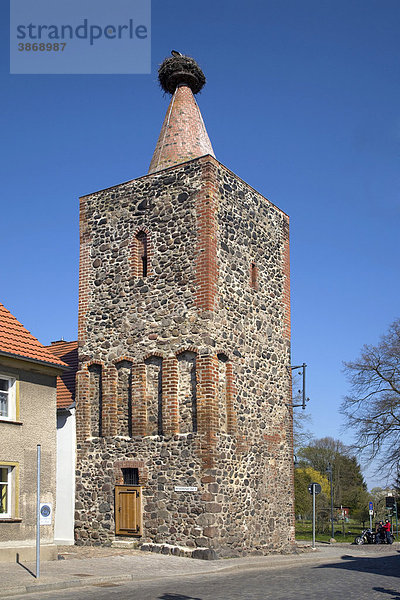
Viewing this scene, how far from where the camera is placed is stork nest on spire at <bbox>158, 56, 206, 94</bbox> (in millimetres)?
25766

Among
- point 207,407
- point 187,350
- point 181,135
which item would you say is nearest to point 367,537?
point 207,407

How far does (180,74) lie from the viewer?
2575 centimetres

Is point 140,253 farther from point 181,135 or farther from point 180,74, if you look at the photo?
point 180,74

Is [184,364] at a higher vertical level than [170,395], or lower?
higher

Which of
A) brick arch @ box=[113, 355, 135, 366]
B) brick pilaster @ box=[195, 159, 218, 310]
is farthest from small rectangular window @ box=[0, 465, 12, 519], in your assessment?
brick pilaster @ box=[195, 159, 218, 310]

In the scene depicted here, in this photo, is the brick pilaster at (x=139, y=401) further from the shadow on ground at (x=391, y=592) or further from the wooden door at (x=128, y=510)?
the shadow on ground at (x=391, y=592)

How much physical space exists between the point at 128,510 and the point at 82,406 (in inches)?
151

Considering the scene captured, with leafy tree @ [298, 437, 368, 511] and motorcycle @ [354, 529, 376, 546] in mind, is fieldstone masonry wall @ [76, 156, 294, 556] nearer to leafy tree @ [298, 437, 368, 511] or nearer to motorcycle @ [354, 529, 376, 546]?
motorcycle @ [354, 529, 376, 546]

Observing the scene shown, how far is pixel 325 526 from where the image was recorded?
51.7 meters

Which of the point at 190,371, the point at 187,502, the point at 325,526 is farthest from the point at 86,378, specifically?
the point at 325,526

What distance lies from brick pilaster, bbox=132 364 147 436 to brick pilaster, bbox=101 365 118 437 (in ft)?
2.76

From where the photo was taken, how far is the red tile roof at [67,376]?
75.8 ft

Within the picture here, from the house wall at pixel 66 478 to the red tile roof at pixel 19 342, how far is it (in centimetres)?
456

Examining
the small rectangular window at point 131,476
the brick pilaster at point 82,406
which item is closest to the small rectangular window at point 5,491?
the small rectangular window at point 131,476
